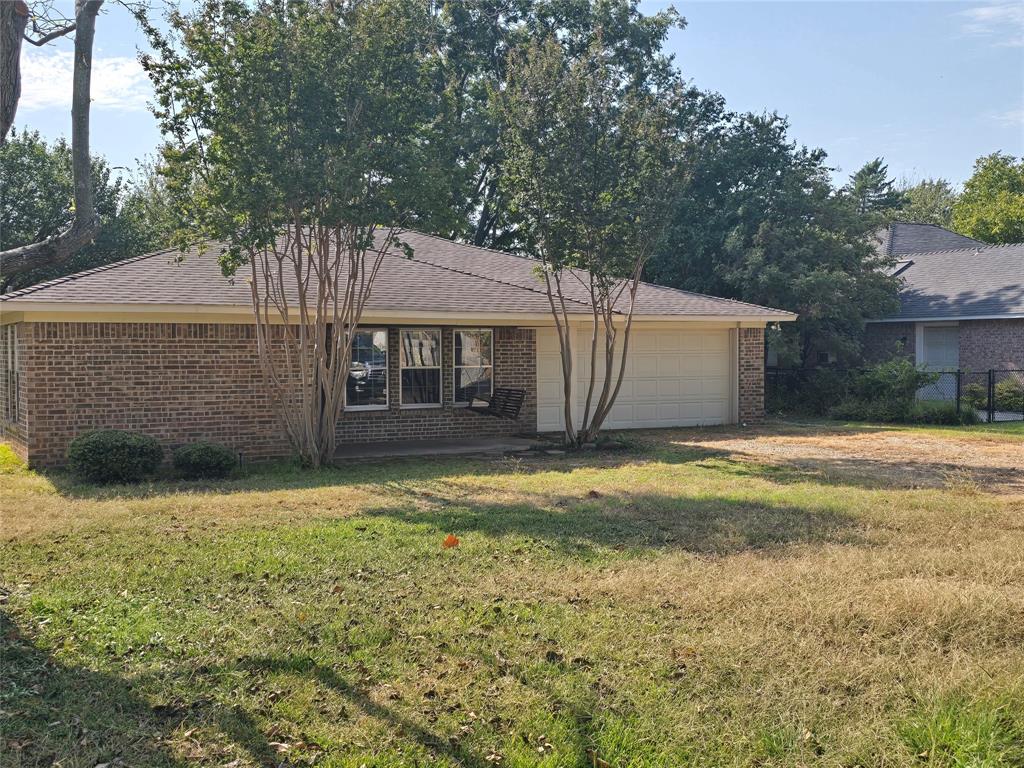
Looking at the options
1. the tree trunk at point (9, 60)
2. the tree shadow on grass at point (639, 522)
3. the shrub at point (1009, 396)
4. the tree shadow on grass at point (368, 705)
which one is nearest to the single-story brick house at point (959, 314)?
the shrub at point (1009, 396)

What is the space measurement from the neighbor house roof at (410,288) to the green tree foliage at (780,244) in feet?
12.5

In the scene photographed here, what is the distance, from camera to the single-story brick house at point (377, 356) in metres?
14.1

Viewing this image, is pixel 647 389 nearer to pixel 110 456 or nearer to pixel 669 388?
pixel 669 388

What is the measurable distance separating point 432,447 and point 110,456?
5925mm

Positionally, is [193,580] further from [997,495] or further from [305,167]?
[997,495]

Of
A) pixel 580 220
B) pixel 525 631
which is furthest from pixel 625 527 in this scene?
pixel 580 220

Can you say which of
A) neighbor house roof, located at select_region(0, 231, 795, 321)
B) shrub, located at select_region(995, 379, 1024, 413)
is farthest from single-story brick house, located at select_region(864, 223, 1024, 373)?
neighbor house roof, located at select_region(0, 231, 795, 321)

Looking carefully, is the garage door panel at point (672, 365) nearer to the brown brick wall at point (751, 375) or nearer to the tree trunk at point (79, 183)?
the brown brick wall at point (751, 375)

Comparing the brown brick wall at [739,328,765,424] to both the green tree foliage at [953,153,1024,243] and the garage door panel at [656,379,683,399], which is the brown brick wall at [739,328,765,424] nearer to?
the garage door panel at [656,379,683,399]

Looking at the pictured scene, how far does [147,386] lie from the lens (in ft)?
48.0

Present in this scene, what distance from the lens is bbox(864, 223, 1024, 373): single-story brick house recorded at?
2600 cm

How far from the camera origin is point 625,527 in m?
9.29

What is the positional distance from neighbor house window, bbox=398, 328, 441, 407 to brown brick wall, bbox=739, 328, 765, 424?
24.3ft

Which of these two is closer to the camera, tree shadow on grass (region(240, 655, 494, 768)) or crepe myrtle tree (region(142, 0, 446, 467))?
tree shadow on grass (region(240, 655, 494, 768))
